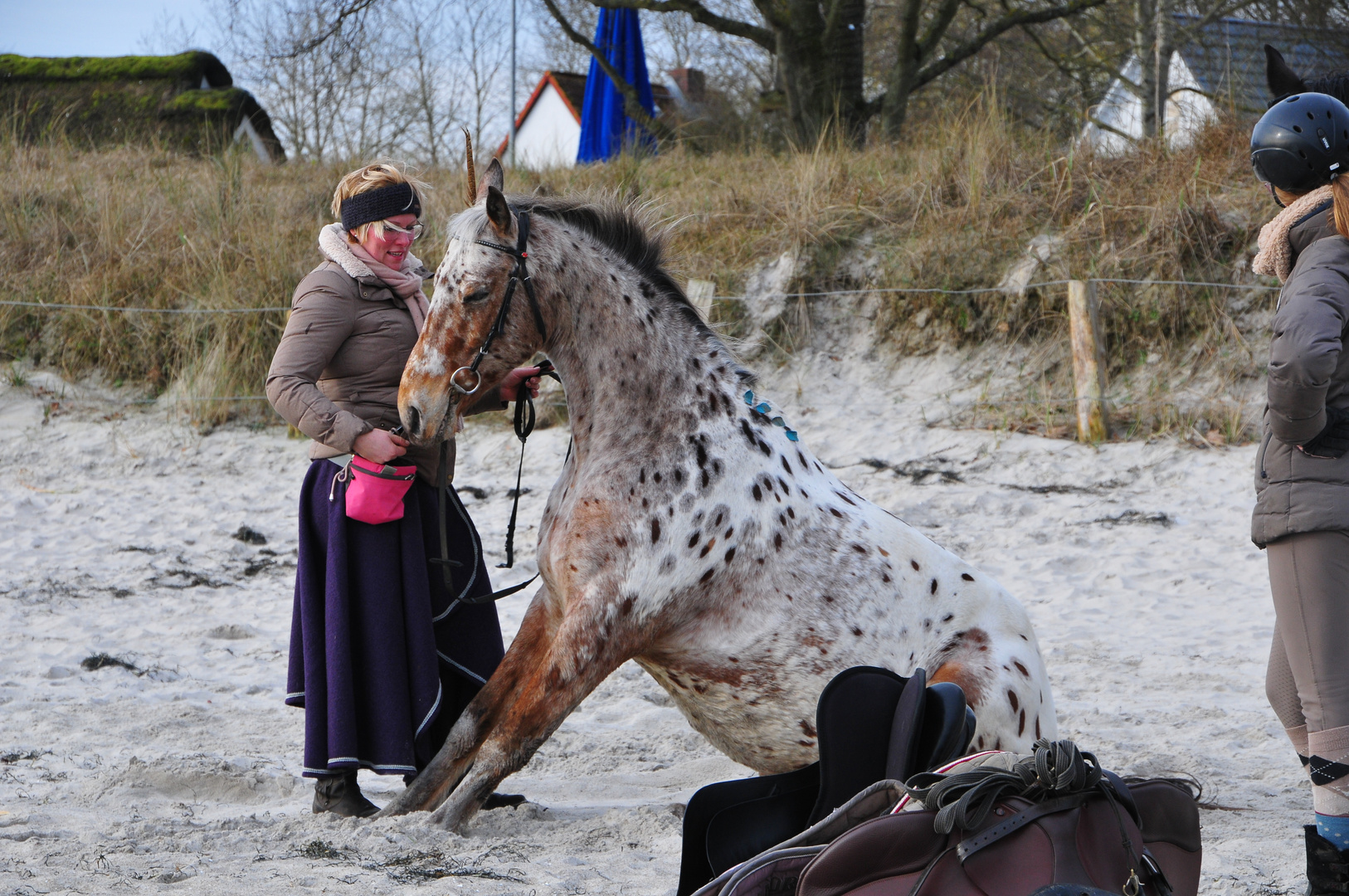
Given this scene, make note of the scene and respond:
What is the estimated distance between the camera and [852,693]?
5.53ft

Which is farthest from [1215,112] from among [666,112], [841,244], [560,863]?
[666,112]

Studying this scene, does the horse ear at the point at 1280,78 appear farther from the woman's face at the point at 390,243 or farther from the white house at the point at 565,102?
the white house at the point at 565,102

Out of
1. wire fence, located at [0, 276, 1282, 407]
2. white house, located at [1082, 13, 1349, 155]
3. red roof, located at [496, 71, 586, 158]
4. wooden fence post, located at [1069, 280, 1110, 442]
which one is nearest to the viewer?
wooden fence post, located at [1069, 280, 1110, 442]

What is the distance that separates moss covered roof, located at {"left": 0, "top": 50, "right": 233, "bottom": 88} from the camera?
59.7 ft

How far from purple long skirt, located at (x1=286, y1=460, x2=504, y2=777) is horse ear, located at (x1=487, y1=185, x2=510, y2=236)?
0.93 metres

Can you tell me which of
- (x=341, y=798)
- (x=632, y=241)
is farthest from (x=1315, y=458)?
(x=341, y=798)

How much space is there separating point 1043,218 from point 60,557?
25.0 feet

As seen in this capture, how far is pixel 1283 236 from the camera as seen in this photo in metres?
2.78

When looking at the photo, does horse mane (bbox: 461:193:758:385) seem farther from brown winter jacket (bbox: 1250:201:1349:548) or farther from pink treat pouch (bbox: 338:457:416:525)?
brown winter jacket (bbox: 1250:201:1349:548)

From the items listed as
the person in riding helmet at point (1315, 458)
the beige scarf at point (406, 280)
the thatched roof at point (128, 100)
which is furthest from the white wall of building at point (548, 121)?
the person in riding helmet at point (1315, 458)

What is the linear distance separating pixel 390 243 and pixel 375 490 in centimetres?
80

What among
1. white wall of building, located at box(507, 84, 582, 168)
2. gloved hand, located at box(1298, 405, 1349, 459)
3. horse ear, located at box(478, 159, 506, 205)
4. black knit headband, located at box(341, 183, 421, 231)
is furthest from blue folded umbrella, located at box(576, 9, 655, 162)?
white wall of building, located at box(507, 84, 582, 168)

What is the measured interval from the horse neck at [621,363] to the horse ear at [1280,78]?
182cm

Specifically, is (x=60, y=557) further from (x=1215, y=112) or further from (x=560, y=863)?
(x=1215, y=112)
